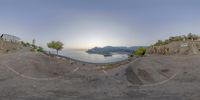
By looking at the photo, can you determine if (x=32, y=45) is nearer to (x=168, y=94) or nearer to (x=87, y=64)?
(x=87, y=64)

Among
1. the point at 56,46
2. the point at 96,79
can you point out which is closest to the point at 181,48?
the point at 96,79

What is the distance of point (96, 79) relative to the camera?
2059 cm

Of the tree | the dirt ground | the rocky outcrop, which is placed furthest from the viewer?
the tree

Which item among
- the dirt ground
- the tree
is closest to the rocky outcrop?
the dirt ground

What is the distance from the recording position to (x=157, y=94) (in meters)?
15.9

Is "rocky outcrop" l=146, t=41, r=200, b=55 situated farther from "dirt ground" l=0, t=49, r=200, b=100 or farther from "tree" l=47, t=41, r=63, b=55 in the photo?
"tree" l=47, t=41, r=63, b=55


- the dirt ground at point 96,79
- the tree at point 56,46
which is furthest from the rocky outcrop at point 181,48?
the tree at point 56,46

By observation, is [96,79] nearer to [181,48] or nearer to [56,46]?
[181,48]

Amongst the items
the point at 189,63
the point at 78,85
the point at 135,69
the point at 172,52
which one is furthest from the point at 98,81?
the point at 172,52

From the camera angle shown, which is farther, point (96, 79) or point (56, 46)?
point (56, 46)

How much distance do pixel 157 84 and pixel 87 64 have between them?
854 centimetres

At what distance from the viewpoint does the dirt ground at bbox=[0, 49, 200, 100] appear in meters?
15.6

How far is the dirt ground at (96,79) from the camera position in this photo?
1562 centimetres

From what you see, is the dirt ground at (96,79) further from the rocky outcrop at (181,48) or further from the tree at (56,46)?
the tree at (56,46)
